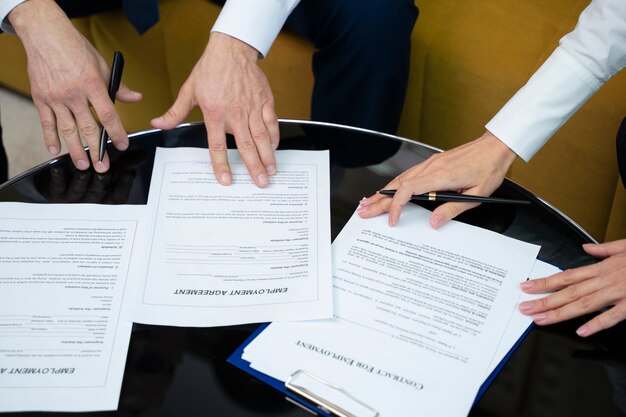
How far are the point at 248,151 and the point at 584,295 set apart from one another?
1.54ft

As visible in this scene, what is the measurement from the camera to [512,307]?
2.24ft

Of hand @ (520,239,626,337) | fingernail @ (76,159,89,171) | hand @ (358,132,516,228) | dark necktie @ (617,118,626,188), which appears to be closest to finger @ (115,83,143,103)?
fingernail @ (76,159,89,171)

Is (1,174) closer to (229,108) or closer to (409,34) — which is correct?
(229,108)

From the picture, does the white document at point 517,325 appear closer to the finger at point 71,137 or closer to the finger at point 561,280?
the finger at point 561,280

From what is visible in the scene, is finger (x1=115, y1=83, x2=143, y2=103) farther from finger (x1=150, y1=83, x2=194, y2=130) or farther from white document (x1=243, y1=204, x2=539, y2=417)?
white document (x1=243, y1=204, x2=539, y2=417)


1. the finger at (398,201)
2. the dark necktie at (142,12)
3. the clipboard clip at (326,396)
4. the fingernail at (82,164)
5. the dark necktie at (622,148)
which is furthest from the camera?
the dark necktie at (142,12)

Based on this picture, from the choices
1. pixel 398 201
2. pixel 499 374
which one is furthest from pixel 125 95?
pixel 499 374

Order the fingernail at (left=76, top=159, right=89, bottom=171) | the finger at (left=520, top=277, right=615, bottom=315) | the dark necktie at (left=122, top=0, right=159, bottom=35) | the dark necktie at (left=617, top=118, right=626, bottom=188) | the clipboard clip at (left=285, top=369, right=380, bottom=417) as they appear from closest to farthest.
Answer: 1. the clipboard clip at (left=285, top=369, right=380, bottom=417)
2. the finger at (left=520, top=277, right=615, bottom=315)
3. the fingernail at (left=76, top=159, right=89, bottom=171)
4. the dark necktie at (left=617, top=118, right=626, bottom=188)
5. the dark necktie at (left=122, top=0, right=159, bottom=35)

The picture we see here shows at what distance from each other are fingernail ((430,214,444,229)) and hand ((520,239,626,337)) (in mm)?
128

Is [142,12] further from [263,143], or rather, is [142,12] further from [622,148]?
[622,148]

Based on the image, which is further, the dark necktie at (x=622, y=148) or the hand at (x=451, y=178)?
the dark necktie at (x=622, y=148)

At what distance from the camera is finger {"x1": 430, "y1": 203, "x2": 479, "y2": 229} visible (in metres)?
0.77

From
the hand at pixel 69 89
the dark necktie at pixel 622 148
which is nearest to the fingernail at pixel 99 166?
the hand at pixel 69 89

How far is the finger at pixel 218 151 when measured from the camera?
840 millimetres
